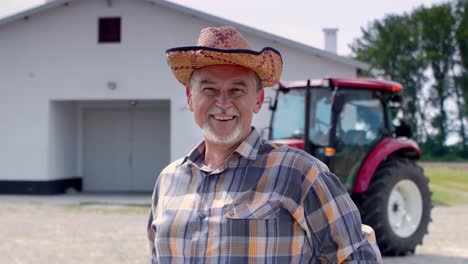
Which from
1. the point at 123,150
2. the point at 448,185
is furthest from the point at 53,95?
the point at 448,185

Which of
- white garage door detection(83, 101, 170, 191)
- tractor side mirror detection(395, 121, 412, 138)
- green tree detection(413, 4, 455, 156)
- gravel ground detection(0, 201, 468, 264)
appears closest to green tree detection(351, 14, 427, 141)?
green tree detection(413, 4, 455, 156)

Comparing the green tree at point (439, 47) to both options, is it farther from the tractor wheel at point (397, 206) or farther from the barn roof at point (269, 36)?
the tractor wheel at point (397, 206)

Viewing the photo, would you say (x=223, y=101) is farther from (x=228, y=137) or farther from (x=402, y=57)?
(x=402, y=57)

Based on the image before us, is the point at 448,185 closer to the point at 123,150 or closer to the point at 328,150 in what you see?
the point at 123,150

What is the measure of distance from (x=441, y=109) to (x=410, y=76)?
4.08m

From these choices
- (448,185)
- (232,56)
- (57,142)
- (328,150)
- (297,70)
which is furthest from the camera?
Result: (448,185)

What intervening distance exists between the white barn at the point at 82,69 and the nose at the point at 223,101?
13360 mm

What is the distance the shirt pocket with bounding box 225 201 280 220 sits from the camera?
259cm

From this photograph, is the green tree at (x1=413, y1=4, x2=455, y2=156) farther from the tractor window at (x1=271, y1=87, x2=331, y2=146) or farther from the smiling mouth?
the smiling mouth

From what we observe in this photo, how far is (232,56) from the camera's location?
2.67m

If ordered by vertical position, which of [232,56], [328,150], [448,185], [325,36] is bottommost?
[448,185]

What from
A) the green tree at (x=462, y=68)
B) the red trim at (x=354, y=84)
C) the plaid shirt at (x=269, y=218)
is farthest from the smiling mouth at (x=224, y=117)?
the green tree at (x=462, y=68)

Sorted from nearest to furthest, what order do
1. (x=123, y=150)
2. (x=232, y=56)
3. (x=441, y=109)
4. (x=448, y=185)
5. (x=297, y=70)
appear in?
(x=232, y=56)
(x=297, y=70)
(x=123, y=150)
(x=448, y=185)
(x=441, y=109)

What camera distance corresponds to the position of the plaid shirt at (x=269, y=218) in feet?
8.43
